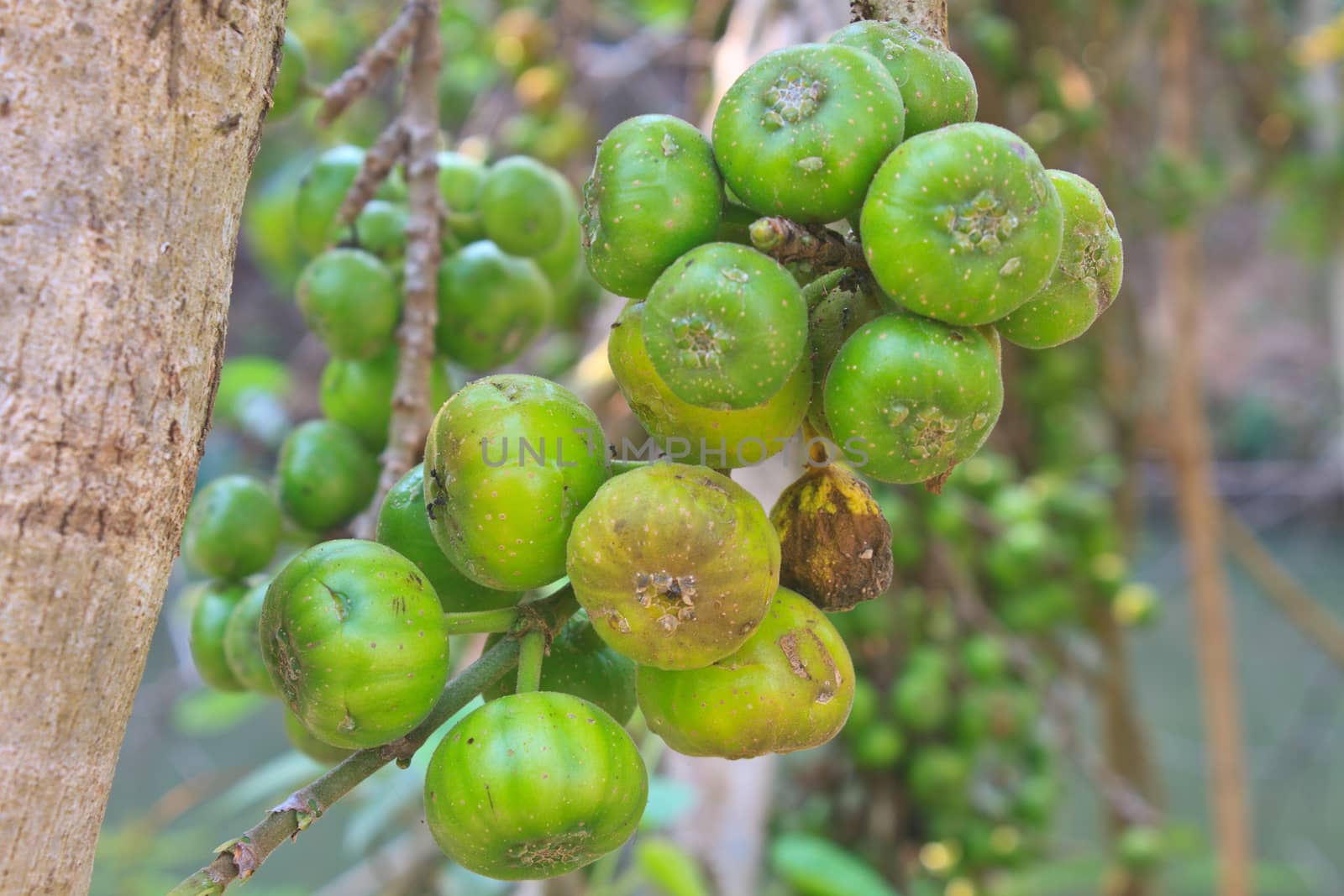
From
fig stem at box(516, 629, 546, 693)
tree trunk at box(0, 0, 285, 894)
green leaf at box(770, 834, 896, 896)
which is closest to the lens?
tree trunk at box(0, 0, 285, 894)

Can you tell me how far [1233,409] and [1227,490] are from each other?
415 inches

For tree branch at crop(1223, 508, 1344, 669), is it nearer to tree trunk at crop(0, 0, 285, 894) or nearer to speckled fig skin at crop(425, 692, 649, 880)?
speckled fig skin at crop(425, 692, 649, 880)

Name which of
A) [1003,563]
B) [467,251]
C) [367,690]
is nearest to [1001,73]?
[1003,563]

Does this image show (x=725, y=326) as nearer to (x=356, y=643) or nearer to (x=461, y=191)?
(x=356, y=643)

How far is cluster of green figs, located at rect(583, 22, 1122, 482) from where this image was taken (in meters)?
1.03

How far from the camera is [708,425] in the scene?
45.9 inches

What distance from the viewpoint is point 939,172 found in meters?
1.02

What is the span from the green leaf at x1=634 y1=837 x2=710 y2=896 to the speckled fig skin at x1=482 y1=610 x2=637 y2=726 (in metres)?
0.92

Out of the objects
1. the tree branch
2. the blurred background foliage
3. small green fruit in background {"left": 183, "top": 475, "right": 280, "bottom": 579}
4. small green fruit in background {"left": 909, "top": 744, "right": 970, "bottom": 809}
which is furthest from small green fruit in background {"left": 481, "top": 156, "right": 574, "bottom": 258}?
the tree branch

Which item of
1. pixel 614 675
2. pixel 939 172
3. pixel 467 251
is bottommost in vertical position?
pixel 614 675

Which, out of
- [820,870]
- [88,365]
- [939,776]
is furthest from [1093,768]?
[88,365]

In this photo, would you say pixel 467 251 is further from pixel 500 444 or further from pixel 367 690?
pixel 367 690

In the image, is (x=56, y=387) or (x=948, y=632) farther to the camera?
(x=948, y=632)

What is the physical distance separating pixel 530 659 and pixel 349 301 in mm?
883
